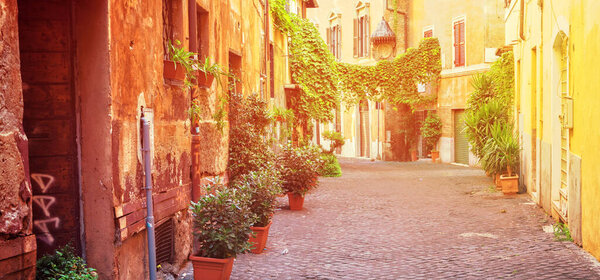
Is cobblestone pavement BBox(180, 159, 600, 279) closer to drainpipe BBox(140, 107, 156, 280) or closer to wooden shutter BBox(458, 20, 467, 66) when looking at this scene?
drainpipe BBox(140, 107, 156, 280)

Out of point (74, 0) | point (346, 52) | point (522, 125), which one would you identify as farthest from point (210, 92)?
point (346, 52)

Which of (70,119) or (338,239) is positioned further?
(338,239)

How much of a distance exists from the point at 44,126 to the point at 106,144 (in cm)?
45

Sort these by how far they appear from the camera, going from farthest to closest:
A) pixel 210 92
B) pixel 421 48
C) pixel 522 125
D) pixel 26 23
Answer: pixel 421 48
pixel 522 125
pixel 210 92
pixel 26 23

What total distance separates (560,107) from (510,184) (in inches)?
156

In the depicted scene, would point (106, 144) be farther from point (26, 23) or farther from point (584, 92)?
point (584, 92)

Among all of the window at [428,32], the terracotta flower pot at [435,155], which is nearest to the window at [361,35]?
the window at [428,32]

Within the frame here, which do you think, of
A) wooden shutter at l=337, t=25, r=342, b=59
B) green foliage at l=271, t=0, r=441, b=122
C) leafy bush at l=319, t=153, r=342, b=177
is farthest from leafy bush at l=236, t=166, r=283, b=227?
wooden shutter at l=337, t=25, r=342, b=59

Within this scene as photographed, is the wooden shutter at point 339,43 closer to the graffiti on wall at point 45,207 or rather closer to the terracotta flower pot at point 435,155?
the terracotta flower pot at point 435,155

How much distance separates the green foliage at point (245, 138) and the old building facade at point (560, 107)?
430 centimetres

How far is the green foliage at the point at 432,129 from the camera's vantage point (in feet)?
84.6

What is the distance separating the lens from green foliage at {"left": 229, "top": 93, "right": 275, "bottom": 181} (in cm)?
915

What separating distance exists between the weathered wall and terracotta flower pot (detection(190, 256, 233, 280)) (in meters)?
2.62

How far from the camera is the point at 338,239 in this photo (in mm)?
8375
